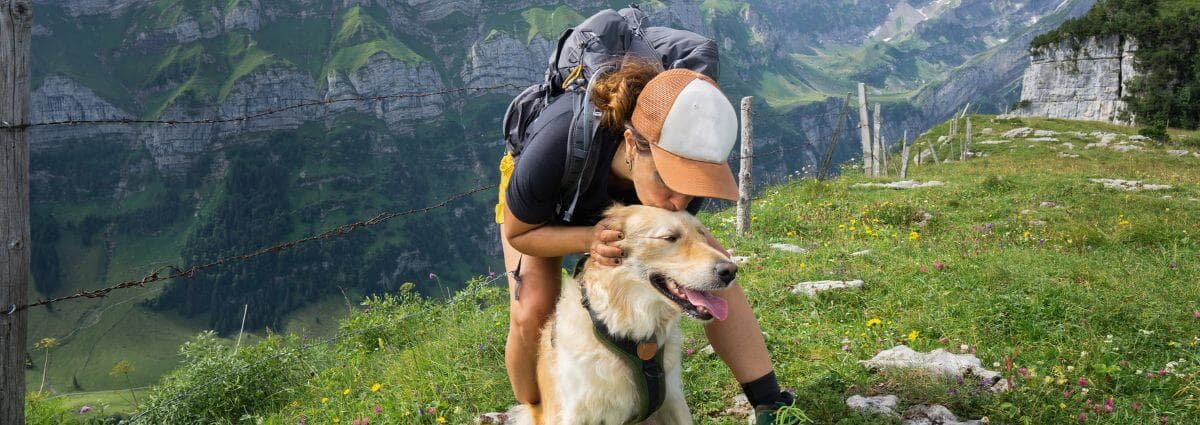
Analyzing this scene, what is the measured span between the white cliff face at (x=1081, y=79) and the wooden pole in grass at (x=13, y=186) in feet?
239

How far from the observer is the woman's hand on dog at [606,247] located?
118 inches

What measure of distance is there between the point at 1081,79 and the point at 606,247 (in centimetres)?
7753

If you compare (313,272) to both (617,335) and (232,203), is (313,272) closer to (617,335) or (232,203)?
(232,203)

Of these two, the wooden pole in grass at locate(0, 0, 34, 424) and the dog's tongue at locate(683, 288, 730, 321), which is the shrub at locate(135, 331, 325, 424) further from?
the dog's tongue at locate(683, 288, 730, 321)

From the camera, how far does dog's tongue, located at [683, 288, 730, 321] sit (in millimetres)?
2936

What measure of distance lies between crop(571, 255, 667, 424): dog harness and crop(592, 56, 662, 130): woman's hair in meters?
0.94

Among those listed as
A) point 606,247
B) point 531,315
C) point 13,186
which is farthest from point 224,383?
point 606,247

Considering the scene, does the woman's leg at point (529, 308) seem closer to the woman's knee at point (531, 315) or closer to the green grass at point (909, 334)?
the woman's knee at point (531, 315)

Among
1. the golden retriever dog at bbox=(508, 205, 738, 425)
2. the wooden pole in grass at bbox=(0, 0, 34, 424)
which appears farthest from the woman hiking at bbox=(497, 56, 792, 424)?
the wooden pole in grass at bbox=(0, 0, 34, 424)

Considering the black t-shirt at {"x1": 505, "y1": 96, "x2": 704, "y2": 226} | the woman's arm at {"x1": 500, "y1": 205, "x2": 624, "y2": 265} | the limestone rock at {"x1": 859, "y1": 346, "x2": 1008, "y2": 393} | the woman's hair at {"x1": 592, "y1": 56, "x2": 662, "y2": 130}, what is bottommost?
the limestone rock at {"x1": 859, "y1": 346, "x2": 1008, "y2": 393}

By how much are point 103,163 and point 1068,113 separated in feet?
771

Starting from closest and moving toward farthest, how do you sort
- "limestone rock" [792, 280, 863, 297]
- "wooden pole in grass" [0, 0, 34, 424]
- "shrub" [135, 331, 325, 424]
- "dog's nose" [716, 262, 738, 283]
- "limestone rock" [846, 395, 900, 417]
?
"dog's nose" [716, 262, 738, 283]
"wooden pole in grass" [0, 0, 34, 424]
"limestone rock" [846, 395, 900, 417]
"shrub" [135, 331, 325, 424]
"limestone rock" [792, 280, 863, 297]

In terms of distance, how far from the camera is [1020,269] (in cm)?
670

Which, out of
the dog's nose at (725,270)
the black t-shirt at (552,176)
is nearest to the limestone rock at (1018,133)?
the black t-shirt at (552,176)
